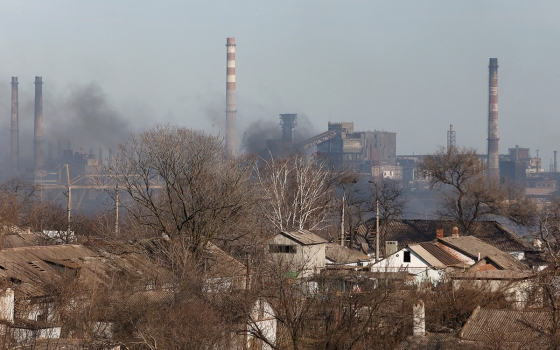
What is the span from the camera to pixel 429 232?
116 ft

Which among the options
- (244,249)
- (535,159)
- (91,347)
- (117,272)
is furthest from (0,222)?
(535,159)

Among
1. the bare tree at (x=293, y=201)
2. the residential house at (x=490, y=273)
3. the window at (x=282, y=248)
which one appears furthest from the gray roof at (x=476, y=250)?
the bare tree at (x=293, y=201)

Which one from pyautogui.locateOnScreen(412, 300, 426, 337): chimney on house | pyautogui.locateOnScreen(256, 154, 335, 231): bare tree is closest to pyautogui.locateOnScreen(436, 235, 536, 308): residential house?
pyautogui.locateOnScreen(412, 300, 426, 337): chimney on house

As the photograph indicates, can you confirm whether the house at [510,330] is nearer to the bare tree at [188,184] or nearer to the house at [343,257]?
the bare tree at [188,184]

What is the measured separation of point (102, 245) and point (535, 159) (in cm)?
11931

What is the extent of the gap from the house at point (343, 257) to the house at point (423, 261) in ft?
3.98

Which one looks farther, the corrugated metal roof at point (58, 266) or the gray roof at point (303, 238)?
the gray roof at point (303, 238)

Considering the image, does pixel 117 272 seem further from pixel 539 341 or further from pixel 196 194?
pixel 539 341

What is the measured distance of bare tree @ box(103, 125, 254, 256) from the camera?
1836 centimetres

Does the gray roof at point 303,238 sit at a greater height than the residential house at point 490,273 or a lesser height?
greater

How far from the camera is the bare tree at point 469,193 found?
35125 millimetres

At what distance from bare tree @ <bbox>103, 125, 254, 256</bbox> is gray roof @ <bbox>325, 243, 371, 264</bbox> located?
16.9 ft

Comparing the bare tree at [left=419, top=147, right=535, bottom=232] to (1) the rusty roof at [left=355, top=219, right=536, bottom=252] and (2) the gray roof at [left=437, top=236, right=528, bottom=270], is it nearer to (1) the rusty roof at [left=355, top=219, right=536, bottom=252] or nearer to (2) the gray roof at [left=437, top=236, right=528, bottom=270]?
(1) the rusty roof at [left=355, top=219, right=536, bottom=252]

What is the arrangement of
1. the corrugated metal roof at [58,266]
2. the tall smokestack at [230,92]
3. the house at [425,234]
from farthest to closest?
the tall smokestack at [230,92]
the house at [425,234]
the corrugated metal roof at [58,266]
